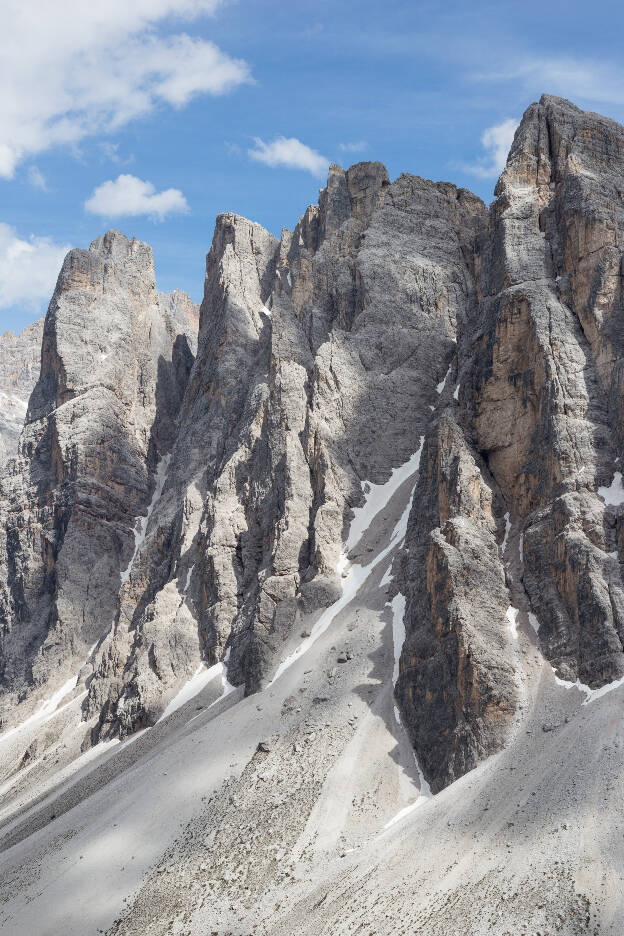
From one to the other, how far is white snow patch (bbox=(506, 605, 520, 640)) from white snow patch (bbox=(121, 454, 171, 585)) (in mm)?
54113

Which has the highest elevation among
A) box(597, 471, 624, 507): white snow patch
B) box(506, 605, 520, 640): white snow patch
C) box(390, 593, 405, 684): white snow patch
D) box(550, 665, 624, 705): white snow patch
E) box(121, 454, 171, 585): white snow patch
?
box(121, 454, 171, 585): white snow patch

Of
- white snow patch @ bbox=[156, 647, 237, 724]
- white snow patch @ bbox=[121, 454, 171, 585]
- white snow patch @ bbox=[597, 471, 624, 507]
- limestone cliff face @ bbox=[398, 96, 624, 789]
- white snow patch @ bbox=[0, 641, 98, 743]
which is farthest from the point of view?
white snow patch @ bbox=[121, 454, 171, 585]

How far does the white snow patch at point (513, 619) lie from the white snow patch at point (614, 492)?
926cm

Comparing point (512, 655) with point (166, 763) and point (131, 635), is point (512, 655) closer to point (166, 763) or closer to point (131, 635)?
point (166, 763)

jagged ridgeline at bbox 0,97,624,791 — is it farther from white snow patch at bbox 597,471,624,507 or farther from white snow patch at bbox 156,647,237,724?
white snow patch at bbox 156,647,237,724

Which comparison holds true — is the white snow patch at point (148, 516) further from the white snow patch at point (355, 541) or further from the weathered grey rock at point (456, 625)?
the weathered grey rock at point (456, 625)

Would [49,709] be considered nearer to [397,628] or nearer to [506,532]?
[397,628]

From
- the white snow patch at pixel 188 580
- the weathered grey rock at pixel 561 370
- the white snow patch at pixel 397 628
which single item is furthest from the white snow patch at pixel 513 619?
the white snow patch at pixel 188 580

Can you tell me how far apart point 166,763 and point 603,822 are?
101 ft

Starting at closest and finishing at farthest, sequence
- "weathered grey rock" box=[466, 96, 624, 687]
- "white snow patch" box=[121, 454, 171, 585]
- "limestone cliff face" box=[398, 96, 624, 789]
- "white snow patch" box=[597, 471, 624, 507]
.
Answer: "limestone cliff face" box=[398, 96, 624, 789]
"weathered grey rock" box=[466, 96, 624, 687]
"white snow patch" box=[597, 471, 624, 507]
"white snow patch" box=[121, 454, 171, 585]

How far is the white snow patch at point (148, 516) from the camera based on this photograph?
10425 centimetres

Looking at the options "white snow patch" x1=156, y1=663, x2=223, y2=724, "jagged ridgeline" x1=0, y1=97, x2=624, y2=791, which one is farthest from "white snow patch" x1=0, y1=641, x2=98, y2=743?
"white snow patch" x1=156, y1=663, x2=223, y2=724

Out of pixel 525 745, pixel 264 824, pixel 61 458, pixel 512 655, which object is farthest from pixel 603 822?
pixel 61 458

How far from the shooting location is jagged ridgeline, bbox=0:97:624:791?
188ft
